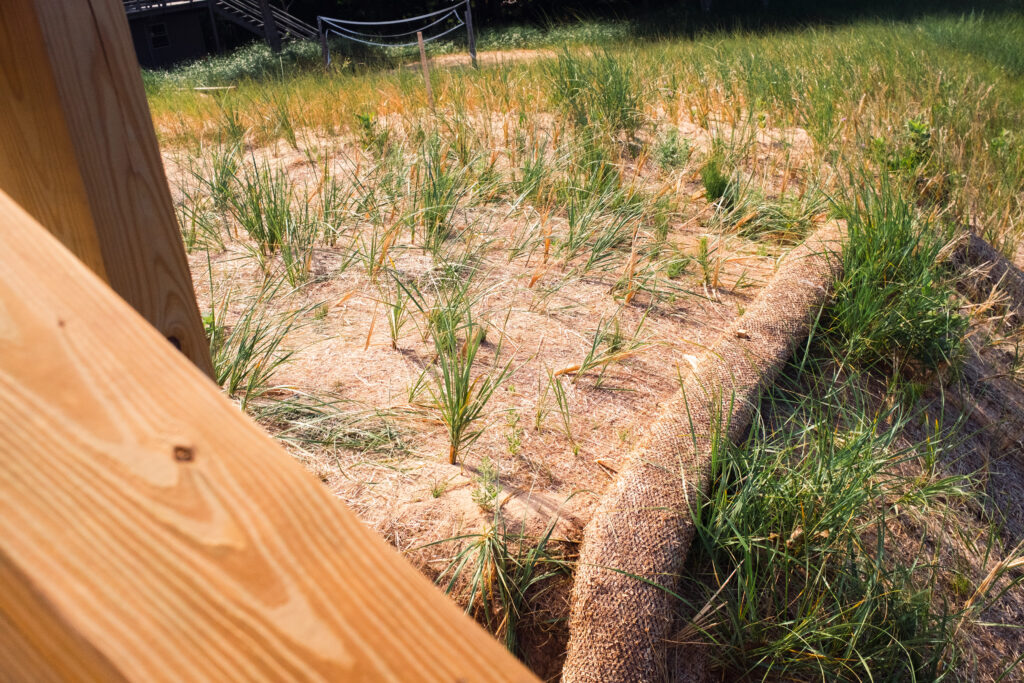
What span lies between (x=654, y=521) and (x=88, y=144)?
1.42 m

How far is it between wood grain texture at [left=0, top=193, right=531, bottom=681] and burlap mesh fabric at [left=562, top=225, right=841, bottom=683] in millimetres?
1314

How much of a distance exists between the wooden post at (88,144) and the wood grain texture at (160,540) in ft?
1.81

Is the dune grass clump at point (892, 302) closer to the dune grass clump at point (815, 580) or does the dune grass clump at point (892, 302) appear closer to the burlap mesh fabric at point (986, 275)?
the burlap mesh fabric at point (986, 275)

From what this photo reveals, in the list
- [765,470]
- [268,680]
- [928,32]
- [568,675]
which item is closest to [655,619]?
[568,675]

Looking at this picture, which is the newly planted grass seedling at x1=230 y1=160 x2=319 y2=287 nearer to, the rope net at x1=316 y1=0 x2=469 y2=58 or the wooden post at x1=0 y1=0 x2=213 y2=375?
the wooden post at x1=0 y1=0 x2=213 y2=375

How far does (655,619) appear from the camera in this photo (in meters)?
1.67

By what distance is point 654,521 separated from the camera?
182 cm

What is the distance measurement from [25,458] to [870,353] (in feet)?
9.85

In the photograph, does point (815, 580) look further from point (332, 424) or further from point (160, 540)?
point (160, 540)

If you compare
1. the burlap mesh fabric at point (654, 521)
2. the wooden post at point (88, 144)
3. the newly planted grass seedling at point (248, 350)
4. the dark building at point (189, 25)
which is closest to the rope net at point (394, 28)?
the dark building at point (189, 25)

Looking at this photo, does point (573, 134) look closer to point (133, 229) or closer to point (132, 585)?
point (133, 229)

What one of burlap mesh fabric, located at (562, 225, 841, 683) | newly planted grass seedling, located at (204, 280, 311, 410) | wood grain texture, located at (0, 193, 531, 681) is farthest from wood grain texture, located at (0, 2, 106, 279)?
burlap mesh fabric, located at (562, 225, 841, 683)

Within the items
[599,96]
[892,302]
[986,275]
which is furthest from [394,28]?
[892,302]

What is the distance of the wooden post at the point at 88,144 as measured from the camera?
0.90 metres
